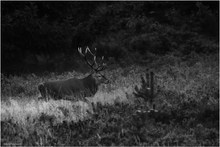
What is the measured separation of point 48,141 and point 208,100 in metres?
4.24

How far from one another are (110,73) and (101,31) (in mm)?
6018

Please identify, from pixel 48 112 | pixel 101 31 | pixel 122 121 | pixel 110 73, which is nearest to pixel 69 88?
pixel 48 112

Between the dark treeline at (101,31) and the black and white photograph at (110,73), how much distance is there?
5cm

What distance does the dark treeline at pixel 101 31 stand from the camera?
20672 mm

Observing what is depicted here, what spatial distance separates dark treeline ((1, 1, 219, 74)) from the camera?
67.8 feet

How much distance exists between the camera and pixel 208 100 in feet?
34.6

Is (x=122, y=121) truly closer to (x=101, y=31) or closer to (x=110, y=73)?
(x=110, y=73)

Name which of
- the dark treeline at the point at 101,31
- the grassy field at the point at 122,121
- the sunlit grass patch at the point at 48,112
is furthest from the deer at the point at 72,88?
the dark treeline at the point at 101,31

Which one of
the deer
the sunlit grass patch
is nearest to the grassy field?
the sunlit grass patch

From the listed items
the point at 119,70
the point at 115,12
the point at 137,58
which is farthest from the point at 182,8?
the point at 119,70

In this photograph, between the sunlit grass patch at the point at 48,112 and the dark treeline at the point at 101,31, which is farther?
the dark treeline at the point at 101,31

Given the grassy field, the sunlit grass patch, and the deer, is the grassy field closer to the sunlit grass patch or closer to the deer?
the sunlit grass patch

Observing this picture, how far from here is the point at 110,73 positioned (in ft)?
59.7

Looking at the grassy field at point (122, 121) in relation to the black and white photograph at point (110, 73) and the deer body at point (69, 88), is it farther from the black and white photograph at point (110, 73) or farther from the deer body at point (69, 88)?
the deer body at point (69, 88)
